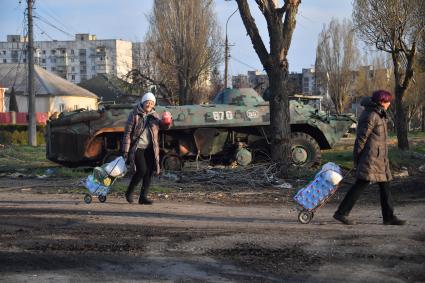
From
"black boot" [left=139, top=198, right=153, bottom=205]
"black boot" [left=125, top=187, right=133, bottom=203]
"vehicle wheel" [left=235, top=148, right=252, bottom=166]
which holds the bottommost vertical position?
"black boot" [left=139, top=198, right=153, bottom=205]

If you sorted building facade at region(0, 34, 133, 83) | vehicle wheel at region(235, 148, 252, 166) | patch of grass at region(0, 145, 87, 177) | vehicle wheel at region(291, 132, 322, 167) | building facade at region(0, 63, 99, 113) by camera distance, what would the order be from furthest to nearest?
building facade at region(0, 34, 133, 83) < building facade at region(0, 63, 99, 113) < vehicle wheel at region(291, 132, 322, 167) < vehicle wheel at region(235, 148, 252, 166) < patch of grass at region(0, 145, 87, 177)

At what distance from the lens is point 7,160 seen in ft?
61.7

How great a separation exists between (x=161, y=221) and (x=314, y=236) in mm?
2013

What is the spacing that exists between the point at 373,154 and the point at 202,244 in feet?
7.90

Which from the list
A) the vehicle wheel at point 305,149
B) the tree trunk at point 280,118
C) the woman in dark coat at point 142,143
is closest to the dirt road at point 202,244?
the woman in dark coat at point 142,143

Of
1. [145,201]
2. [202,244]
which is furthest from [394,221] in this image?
[145,201]

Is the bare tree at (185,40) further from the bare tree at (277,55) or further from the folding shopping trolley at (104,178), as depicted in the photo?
the folding shopping trolley at (104,178)

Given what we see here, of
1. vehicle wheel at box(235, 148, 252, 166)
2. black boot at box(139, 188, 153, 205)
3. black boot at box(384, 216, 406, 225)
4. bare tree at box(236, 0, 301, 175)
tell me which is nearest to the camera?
black boot at box(384, 216, 406, 225)

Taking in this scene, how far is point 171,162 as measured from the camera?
15.9 metres

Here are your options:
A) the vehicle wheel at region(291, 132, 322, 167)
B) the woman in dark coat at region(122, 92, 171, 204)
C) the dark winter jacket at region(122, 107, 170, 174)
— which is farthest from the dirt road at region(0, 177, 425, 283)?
the vehicle wheel at region(291, 132, 322, 167)

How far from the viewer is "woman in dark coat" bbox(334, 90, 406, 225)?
748 centimetres

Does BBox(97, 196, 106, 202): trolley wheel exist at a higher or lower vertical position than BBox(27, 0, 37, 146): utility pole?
lower

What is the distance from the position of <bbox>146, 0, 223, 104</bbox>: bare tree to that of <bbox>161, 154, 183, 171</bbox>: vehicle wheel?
21522 millimetres

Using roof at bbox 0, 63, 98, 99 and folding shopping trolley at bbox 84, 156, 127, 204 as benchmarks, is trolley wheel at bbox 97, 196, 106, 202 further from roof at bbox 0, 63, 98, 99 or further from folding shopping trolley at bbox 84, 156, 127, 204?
roof at bbox 0, 63, 98, 99
